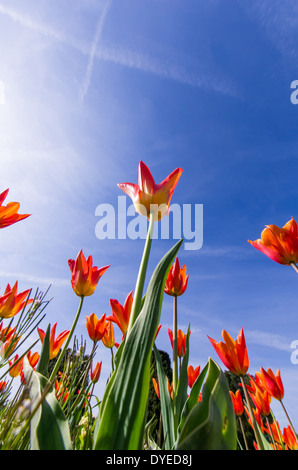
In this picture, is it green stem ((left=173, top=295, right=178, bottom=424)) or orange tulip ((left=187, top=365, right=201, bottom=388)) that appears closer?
green stem ((left=173, top=295, right=178, bottom=424))

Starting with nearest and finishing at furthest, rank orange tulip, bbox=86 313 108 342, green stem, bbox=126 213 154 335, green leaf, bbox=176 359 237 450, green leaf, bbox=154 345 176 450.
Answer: green leaf, bbox=176 359 237 450
green stem, bbox=126 213 154 335
green leaf, bbox=154 345 176 450
orange tulip, bbox=86 313 108 342

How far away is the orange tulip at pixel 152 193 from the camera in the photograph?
1.20m

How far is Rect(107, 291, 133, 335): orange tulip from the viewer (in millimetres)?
1848

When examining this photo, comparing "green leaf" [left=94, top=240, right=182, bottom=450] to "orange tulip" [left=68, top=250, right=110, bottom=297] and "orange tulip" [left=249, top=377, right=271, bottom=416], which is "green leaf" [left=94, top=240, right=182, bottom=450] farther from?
"orange tulip" [left=249, top=377, right=271, bottom=416]

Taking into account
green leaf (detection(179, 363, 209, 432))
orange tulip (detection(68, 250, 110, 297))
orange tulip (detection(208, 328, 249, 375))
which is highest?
orange tulip (detection(68, 250, 110, 297))

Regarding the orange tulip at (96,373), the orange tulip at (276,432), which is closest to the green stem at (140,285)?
the orange tulip at (96,373)

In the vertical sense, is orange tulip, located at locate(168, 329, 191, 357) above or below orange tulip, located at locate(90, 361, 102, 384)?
above

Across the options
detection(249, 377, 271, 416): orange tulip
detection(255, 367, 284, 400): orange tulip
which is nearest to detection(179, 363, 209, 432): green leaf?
detection(255, 367, 284, 400): orange tulip

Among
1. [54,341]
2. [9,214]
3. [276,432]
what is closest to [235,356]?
[54,341]

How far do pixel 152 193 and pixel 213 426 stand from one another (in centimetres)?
88

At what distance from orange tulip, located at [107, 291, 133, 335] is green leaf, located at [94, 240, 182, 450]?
102cm

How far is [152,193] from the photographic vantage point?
121cm

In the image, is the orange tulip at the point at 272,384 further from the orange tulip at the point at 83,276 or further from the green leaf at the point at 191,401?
the orange tulip at the point at 83,276
